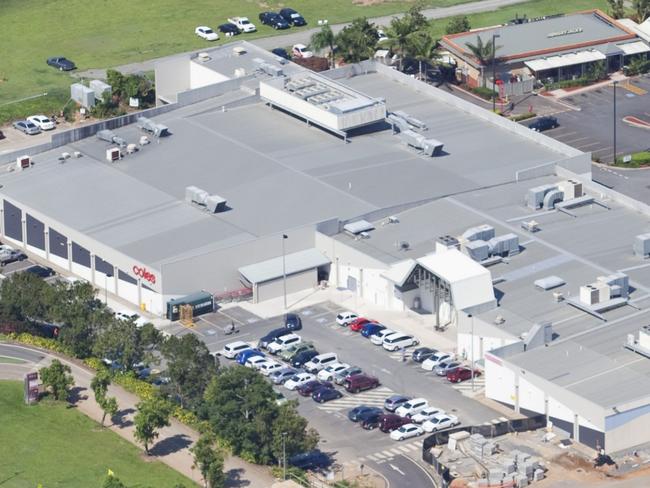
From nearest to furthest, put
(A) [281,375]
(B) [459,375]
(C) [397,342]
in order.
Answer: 1. (B) [459,375]
2. (A) [281,375]
3. (C) [397,342]

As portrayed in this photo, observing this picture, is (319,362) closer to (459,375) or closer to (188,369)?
(459,375)

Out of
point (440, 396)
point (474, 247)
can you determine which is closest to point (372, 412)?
point (440, 396)

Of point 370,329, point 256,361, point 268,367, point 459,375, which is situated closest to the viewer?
point 459,375

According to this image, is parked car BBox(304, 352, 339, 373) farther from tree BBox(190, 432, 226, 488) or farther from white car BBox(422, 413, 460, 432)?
tree BBox(190, 432, 226, 488)

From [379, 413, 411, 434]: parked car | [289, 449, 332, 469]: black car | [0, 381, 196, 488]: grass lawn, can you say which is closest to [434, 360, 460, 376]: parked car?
[379, 413, 411, 434]: parked car

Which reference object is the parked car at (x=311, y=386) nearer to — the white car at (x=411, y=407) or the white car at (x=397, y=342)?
the white car at (x=411, y=407)

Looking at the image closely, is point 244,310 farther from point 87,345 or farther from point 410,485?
point 410,485

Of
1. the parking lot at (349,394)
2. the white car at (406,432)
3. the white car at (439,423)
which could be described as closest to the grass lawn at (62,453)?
the parking lot at (349,394)

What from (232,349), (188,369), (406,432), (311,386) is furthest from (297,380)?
(406,432)
